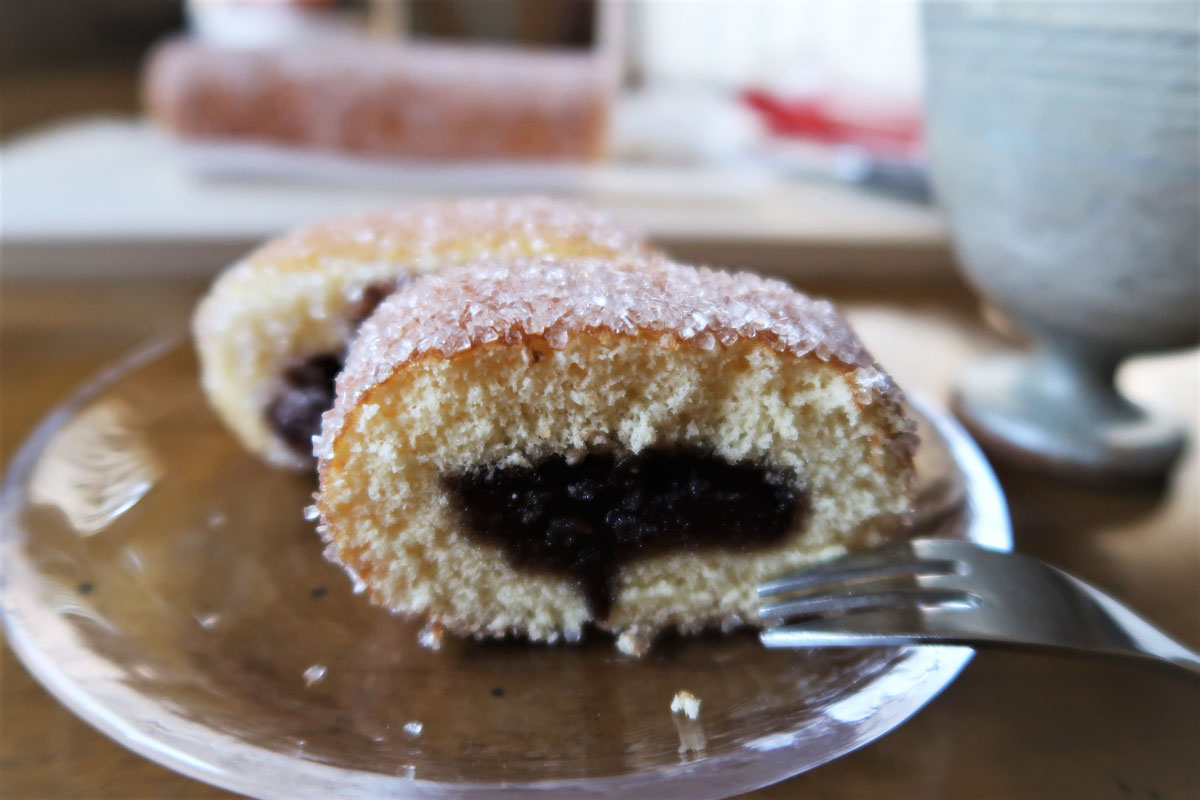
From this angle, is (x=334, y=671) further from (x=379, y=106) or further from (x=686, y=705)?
(x=379, y=106)

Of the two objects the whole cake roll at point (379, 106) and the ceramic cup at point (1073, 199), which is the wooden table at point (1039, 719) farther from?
the whole cake roll at point (379, 106)

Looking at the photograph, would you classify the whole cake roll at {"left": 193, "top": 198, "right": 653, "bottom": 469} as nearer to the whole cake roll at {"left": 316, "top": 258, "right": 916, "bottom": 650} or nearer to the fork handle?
the whole cake roll at {"left": 316, "top": 258, "right": 916, "bottom": 650}

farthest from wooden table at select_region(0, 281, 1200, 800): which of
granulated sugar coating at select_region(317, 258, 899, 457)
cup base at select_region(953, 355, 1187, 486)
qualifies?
granulated sugar coating at select_region(317, 258, 899, 457)

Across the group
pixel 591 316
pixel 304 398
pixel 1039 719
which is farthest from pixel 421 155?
pixel 1039 719

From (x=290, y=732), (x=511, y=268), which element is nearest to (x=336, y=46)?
(x=511, y=268)

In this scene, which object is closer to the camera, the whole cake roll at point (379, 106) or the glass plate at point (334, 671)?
the glass plate at point (334, 671)

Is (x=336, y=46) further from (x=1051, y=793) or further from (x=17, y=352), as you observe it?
(x=1051, y=793)

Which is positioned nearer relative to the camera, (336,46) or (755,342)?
(755,342)

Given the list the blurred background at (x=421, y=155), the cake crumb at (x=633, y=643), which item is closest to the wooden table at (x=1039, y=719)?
the cake crumb at (x=633, y=643)
